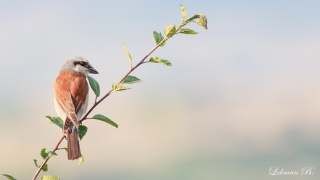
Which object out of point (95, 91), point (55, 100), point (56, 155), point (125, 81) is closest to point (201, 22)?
point (125, 81)

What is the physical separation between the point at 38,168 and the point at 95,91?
84 centimetres

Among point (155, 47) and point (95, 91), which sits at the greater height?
point (155, 47)

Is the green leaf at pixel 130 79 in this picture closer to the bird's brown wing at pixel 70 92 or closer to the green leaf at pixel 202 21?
the green leaf at pixel 202 21

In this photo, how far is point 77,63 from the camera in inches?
256

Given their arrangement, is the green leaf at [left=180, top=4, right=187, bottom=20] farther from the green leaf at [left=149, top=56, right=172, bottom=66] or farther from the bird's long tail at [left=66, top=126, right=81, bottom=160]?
the bird's long tail at [left=66, top=126, right=81, bottom=160]

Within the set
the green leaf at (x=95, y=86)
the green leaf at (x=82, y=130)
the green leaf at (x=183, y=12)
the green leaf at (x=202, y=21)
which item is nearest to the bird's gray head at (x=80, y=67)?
the green leaf at (x=82, y=130)

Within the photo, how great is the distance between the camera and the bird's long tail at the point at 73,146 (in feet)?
12.5

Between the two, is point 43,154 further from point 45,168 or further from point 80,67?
point 80,67

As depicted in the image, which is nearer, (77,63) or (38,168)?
(38,168)

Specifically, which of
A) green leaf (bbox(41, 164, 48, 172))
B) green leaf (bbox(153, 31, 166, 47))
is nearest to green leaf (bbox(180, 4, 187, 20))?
green leaf (bbox(153, 31, 166, 47))

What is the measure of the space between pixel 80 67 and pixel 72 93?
76 centimetres

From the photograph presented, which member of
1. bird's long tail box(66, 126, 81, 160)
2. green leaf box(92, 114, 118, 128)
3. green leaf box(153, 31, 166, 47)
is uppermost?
green leaf box(153, 31, 166, 47)

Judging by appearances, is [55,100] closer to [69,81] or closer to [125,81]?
[69,81]

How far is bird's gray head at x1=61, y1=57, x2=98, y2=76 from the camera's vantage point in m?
6.38
